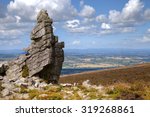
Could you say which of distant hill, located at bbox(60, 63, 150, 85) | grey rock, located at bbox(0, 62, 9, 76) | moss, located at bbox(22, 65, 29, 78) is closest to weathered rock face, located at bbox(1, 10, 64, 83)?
moss, located at bbox(22, 65, 29, 78)

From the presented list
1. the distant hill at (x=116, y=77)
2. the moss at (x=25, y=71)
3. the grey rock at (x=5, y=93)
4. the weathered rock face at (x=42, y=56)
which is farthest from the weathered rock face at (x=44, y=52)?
the grey rock at (x=5, y=93)

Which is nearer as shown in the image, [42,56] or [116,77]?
[42,56]

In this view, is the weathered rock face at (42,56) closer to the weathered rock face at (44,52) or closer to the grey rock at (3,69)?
the weathered rock face at (44,52)

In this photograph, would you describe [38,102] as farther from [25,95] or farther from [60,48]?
[60,48]

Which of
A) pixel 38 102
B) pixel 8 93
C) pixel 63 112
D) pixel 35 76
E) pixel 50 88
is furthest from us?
→ pixel 35 76

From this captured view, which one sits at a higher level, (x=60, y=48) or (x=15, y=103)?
(x=60, y=48)

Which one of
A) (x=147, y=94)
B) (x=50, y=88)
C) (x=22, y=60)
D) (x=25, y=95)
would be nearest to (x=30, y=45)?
(x=22, y=60)

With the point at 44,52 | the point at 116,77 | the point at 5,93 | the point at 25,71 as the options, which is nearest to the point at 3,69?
the point at 25,71

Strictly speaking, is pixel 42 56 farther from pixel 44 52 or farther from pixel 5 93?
pixel 5 93
